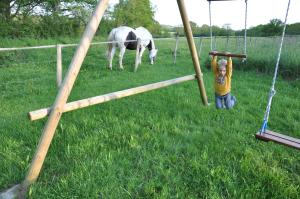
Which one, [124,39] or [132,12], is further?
[132,12]

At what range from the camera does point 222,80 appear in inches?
175

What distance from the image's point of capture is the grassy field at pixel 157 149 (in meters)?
3.06

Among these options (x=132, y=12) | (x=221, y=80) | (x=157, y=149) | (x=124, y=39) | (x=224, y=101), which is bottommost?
(x=157, y=149)

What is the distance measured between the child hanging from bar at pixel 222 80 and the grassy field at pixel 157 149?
0.34 m

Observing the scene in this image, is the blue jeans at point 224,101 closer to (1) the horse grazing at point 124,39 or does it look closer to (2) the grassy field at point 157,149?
(2) the grassy field at point 157,149

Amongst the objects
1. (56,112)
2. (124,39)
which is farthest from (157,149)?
(124,39)

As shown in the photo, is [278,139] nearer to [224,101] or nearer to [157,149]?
[157,149]

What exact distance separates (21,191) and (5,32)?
497 inches

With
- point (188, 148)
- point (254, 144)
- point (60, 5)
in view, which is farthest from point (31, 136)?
point (60, 5)

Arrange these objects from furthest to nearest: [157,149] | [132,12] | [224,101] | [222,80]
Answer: [132,12], [224,101], [222,80], [157,149]

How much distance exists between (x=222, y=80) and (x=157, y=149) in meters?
1.36

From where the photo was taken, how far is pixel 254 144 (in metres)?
4.09

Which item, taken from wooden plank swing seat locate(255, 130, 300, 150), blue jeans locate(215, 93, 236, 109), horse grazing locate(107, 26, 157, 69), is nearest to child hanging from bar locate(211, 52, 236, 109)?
blue jeans locate(215, 93, 236, 109)

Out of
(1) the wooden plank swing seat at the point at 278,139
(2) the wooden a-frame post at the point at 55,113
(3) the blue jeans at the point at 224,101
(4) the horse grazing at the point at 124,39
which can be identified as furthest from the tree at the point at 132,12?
(1) the wooden plank swing seat at the point at 278,139
